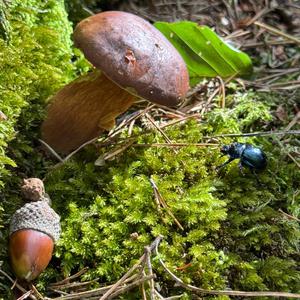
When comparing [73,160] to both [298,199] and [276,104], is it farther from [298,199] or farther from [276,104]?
[276,104]

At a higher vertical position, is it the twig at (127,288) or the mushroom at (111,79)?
the mushroom at (111,79)

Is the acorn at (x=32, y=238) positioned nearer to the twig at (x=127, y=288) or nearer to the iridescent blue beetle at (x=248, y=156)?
the twig at (x=127, y=288)

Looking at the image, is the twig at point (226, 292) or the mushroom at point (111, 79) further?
the mushroom at point (111, 79)

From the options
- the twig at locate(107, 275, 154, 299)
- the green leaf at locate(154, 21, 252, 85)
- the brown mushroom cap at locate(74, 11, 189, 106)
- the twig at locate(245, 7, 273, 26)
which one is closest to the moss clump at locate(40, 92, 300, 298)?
the twig at locate(107, 275, 154, 299)

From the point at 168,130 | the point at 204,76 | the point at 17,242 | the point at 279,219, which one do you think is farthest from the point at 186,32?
the point at 17,242

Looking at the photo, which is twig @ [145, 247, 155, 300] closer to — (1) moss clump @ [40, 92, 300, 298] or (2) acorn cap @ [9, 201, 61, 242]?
(1) moss clump @ [40, 92, 300, 298]

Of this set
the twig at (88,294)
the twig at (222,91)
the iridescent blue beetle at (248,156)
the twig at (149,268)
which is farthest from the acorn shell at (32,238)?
the twig at (222,91)
